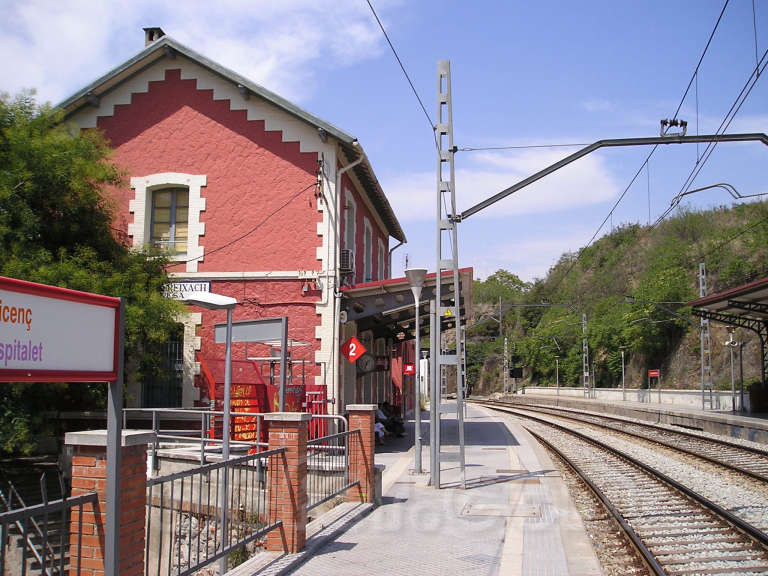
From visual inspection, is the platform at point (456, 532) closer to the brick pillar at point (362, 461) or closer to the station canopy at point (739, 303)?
the brick pillar at point (362, 461)

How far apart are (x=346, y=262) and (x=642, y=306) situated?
34504 mm

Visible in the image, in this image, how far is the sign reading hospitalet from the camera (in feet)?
10.2

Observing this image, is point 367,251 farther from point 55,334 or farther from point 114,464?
point 55,334

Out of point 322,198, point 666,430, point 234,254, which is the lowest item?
point 666,430

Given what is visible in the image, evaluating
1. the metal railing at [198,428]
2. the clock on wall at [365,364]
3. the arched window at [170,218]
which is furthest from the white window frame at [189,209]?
the clock on wall at [365,364]

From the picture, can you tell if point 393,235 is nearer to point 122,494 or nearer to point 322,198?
point 322,198

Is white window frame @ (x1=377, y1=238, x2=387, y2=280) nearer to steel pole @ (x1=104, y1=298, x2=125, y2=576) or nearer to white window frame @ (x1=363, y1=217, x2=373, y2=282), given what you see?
white window frame @ (x1=363, y1=217, x2=373, y2=282)

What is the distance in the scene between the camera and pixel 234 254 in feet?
52.5

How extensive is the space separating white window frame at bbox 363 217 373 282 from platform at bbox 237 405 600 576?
8615mm

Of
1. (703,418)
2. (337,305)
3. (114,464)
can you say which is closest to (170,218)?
(337,305)

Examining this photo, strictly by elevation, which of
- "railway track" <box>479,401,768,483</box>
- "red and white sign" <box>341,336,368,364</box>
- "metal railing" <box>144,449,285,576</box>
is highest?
"red and white sign" <box>341,336,368,364</box>

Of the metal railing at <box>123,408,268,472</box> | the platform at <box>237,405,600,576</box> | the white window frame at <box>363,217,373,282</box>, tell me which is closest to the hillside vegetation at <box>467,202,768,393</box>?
the white window frame at <box>363,217,373,282</box>

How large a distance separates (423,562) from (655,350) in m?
43.8

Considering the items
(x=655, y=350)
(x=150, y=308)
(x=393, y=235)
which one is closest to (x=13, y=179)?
(x=150, y=308)
